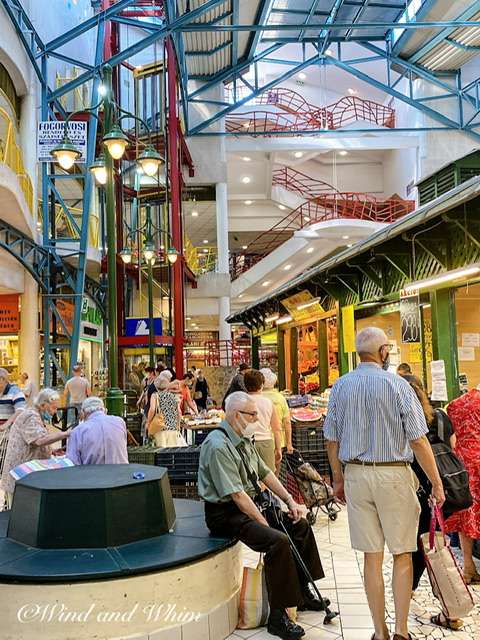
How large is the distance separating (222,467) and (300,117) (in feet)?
89.9

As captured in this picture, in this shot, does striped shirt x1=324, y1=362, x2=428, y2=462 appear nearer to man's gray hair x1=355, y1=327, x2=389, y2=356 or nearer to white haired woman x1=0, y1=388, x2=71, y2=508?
man's gray hair x1=355, y1=327, x2=389, y2=356

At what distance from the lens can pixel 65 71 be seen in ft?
69.8

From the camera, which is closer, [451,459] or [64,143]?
[451,459]

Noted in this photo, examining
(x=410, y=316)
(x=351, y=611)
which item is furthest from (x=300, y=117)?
(x=351, y=611)

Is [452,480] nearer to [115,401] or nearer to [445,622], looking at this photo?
[445,622]

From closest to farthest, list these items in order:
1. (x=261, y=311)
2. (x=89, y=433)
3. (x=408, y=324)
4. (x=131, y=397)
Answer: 1. (x=89, y=433)
2. (x=408, y=324)
3. (x=131, y=397)
4. (x=261, y=311)

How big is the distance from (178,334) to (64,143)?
12.2 meters

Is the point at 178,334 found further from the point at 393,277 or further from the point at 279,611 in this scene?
the point at 279,611

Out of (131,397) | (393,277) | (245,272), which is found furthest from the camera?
(245,272)

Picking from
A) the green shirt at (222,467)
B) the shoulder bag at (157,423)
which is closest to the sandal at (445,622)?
the green shirt at (222,467)

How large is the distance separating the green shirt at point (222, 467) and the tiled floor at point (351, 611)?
999 mm

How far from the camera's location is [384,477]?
3.95m

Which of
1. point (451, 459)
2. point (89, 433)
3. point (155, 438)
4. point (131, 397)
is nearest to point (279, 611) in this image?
point (451, 459)

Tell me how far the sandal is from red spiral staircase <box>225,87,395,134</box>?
923 inches
